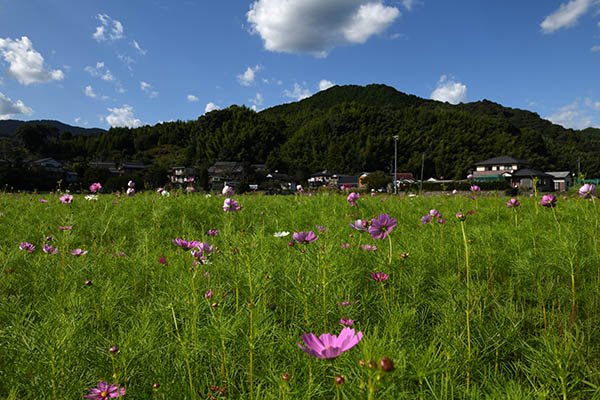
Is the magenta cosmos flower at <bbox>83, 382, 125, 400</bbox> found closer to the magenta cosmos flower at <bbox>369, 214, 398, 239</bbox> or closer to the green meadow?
the green meadow

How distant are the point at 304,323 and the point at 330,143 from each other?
78.7 m

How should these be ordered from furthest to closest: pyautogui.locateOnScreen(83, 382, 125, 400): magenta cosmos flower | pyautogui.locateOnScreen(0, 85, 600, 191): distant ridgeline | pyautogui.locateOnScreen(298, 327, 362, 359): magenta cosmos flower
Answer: pyautogui.locateOnScreen(0, 85, 600, 191): distant ridgeline < pyautogui.locateOnScreen(83, 382, 125, 400): magenta cosmos flower < pyautogui.locateOnScreen(298, 327, 362, 359): magenta cosmos flower

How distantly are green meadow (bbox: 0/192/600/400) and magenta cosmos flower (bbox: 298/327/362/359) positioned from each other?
0.05 m

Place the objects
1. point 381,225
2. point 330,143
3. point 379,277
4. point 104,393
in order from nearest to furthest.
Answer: point 104,393 → point 379,277 → point 381,225 → point 330,143

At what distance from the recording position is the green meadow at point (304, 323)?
2.82ft

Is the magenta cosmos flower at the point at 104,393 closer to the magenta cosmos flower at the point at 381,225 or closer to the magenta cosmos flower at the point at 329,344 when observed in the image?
the magenta cosmos flower at the point at 329,344

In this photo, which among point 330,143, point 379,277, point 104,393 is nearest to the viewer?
point 104,393

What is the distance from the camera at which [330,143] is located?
78.6 meters

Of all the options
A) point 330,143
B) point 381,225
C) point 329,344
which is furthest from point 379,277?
point 330,143

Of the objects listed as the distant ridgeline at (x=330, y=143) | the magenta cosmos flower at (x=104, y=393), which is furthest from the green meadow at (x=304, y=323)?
the distant ridgeline at (x=330, y=143)

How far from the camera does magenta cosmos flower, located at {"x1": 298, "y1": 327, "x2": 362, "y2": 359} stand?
1.67 feet

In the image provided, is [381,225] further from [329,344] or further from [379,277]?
[329,344]

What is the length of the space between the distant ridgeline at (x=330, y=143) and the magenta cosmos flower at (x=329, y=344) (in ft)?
211

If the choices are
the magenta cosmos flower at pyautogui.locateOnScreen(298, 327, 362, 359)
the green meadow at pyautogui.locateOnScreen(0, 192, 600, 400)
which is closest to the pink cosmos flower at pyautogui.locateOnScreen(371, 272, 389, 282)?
the green meadow at pyautogui.locateOnScreen(0, 192, 600, 400)
